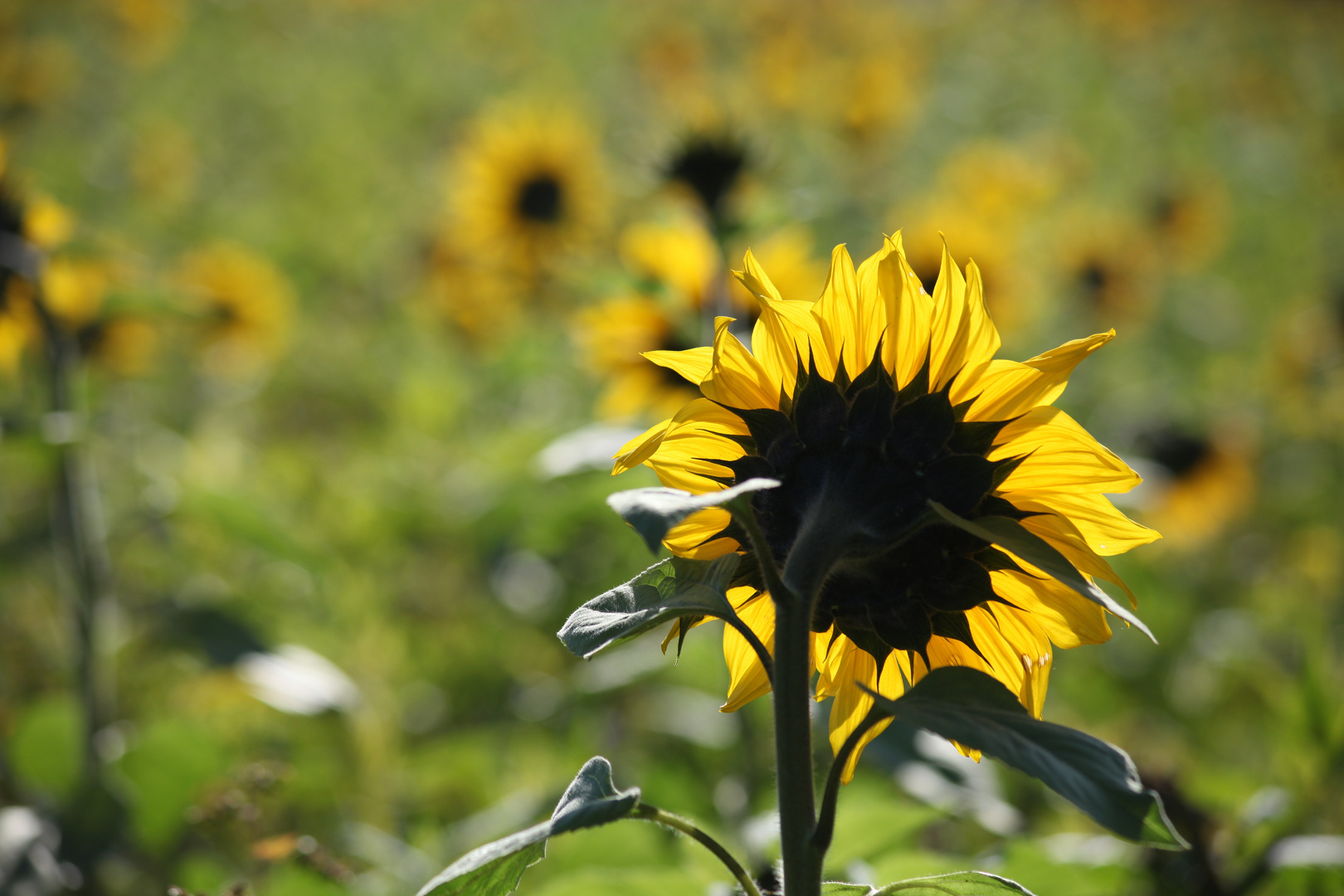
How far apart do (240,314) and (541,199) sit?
1.06 m

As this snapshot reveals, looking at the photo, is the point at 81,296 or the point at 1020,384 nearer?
the point at 1020,384

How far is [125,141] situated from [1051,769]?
651cm

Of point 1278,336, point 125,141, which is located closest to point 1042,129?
point 1278,336

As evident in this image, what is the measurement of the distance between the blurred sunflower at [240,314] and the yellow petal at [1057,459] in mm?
2990

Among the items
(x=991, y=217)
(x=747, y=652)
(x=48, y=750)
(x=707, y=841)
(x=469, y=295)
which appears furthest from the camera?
(x=991, y=217)

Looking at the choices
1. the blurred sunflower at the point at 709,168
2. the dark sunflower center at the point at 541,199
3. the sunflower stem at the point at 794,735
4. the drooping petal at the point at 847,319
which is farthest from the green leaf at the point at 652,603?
the dark sunflower center at the point at 541,199

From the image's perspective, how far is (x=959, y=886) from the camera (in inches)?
19.7

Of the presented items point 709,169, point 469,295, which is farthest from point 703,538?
point 469,295

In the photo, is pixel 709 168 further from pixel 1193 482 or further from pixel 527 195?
Answer: pixel 1193 482

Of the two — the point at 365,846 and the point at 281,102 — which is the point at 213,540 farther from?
the point at 281,102

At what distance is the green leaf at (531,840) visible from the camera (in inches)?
16.3

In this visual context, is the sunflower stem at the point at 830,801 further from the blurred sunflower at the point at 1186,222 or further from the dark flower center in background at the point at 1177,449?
the blurred sunflower at the point at 1186,222

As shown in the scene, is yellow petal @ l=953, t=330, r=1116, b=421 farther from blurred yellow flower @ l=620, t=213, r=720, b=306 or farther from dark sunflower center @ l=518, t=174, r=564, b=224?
dark sunflower center @ l=518, t=174, r=564, b=224

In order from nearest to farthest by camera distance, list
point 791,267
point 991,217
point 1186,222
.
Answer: point 791,267 → point 991,217 → point 1186,222
